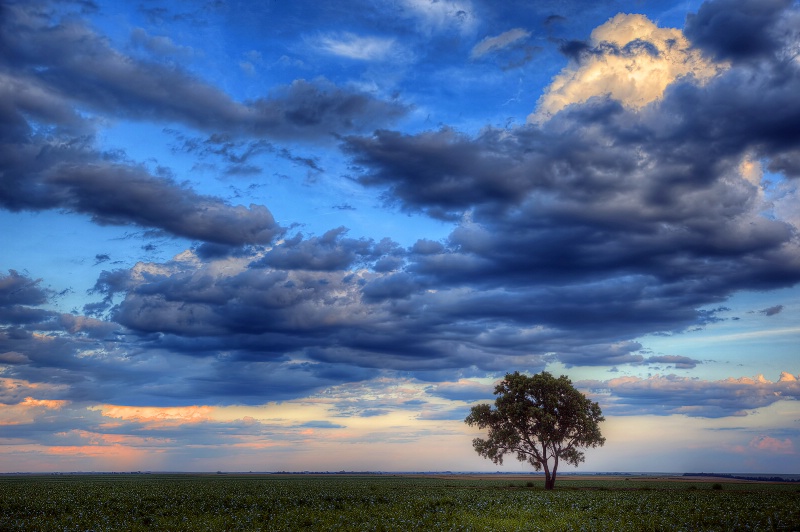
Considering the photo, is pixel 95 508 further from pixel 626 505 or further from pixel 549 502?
pixel 626 505

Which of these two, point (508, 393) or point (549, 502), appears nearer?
point (549, 502)

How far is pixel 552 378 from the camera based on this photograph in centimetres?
7825

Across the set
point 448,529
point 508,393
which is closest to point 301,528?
point 448,529

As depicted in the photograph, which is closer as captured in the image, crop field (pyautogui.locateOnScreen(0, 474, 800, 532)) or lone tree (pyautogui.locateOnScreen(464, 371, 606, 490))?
crop field (pyautogui.locateOnScreen(0, 474, 800, 532))

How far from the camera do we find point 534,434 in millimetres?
78375

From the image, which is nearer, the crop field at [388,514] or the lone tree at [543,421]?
the crop field at [388,514]

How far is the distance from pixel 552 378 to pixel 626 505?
32.8 meters

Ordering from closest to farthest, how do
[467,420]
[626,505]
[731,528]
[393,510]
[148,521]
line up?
[731,528] < [148,521] < [393,510] < [626,505] < [467,420]

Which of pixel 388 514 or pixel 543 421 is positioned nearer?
pixel 388 514

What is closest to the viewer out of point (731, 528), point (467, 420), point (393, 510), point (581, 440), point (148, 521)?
point (731, 528)

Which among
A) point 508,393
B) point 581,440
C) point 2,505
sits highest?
point 508,393

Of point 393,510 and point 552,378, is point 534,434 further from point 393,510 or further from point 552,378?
point 393,510

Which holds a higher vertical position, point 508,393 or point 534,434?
point 508,393

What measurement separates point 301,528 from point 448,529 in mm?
8621
